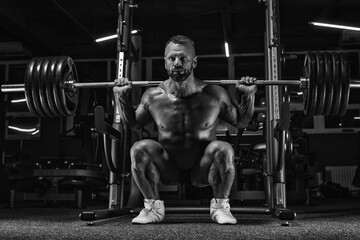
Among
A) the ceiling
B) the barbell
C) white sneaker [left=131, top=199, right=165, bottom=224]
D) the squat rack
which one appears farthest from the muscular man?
the ceiling

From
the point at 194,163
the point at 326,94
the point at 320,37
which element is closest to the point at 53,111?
the point at 194,163

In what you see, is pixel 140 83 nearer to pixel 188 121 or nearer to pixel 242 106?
pixel 188 121

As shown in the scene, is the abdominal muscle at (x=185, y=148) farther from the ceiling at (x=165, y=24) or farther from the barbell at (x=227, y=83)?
the ceiling at (x=165, y=24)

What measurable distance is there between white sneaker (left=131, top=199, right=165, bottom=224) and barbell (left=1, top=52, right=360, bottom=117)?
22.8 inches

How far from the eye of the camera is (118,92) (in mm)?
2271

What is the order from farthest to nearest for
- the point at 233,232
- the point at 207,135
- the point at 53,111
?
1. the point at 53,111
2. the point at 207,135
3. the point at 233,232

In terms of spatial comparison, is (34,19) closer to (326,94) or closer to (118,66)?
(118,66)

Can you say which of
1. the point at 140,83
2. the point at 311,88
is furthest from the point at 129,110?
the point at 311,88

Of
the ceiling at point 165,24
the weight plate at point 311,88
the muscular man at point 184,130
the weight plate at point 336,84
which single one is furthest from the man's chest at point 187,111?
the ceiling at point 165,24

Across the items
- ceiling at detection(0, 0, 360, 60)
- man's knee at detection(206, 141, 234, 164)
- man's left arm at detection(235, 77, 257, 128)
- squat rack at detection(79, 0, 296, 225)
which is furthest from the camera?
ceiling at detection(0, 0, 360, 60)

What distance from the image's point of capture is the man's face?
2154mm

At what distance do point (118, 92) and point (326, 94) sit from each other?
39.6 inches

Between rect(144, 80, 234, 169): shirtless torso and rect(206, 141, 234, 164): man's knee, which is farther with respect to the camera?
rect(144, 80, 234, 169): shirtless torso

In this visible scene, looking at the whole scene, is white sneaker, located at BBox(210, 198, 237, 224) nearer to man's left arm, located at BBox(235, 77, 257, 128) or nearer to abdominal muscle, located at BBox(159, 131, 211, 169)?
abdominal muscle, located at BBox(159, 131, 211, 169)
